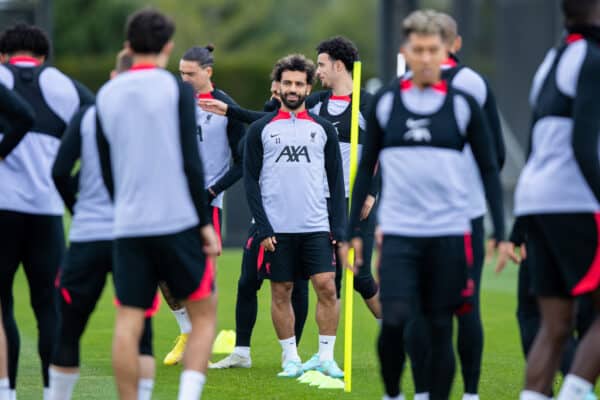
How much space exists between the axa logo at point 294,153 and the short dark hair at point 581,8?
9.96 ft

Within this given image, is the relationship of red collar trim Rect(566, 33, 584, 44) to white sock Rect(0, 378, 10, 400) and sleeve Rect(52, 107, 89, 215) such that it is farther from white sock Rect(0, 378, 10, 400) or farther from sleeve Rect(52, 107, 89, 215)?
white sock Rect(0, 378, 10, 400)

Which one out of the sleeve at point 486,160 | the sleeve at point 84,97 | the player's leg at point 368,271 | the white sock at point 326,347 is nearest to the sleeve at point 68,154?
the sleeve at point 84,97

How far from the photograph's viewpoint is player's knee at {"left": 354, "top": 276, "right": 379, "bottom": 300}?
31.0 feet

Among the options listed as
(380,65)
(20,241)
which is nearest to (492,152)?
(20,241)

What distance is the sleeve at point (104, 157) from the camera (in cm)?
607

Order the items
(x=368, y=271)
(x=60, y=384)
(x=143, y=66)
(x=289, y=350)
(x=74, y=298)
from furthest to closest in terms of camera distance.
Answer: (x=368, y=271) → (x=289, y=350) → (x=60, y=384) → (x=74, y=298) → (x=143, y=66)

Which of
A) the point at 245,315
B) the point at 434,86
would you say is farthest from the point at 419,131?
the point at 245,315

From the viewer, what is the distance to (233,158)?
954 centimetres

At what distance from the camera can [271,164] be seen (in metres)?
8.88

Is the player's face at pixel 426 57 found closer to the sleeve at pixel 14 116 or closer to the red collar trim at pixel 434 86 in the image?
the red collar trim at pixel 434 86

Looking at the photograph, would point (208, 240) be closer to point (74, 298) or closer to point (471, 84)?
point (74, 298)

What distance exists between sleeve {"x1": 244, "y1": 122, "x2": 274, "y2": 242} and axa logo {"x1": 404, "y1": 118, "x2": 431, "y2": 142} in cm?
280

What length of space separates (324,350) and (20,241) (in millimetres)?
2629

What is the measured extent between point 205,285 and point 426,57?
4.75ft
